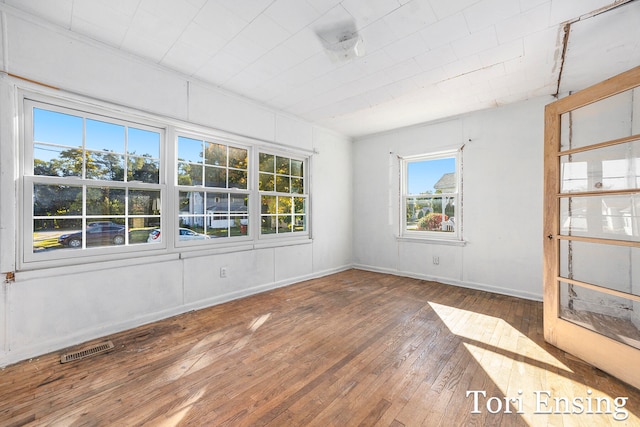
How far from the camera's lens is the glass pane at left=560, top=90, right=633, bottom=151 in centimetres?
210

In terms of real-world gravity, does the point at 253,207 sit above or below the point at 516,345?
above

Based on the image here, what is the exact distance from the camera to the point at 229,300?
3658 millimetres

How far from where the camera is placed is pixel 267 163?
4320mm

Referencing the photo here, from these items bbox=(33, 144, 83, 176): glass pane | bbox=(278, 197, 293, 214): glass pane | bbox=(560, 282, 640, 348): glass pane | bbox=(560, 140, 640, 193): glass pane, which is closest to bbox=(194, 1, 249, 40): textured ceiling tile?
bbox=(33, 144, 83, 176): glass pane

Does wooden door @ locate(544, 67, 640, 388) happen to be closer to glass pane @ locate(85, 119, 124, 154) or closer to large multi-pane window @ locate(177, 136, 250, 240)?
large multi-pane window @ locate(177, 136, 250, 240)

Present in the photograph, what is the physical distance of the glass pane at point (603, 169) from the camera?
2.04 m

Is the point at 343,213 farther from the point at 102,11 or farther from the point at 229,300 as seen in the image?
the point at 102,11

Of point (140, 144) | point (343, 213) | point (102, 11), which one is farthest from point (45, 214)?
point (343, 213)

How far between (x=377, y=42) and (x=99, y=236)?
11.2ft

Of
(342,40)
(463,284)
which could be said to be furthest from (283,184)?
(463,284)

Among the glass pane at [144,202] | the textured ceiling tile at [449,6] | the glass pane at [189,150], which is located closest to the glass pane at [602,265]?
the textured ceiling tile at [449,6]

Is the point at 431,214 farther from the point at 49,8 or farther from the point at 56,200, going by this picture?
the point at 49,8

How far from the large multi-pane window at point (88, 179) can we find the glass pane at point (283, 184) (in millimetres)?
1805

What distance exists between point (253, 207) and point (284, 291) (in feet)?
4.58
